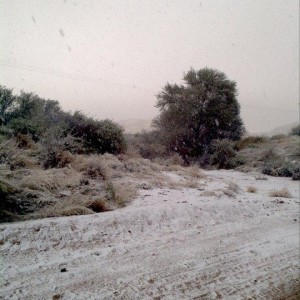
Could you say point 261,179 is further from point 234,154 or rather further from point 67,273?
point 67,273

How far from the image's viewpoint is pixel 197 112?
23.0 metres

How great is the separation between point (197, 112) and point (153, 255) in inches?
769

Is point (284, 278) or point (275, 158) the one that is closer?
point (284, 278)

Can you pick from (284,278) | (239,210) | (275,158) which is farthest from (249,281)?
(275,158)

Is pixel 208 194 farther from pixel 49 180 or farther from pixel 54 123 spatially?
pixel 54 123

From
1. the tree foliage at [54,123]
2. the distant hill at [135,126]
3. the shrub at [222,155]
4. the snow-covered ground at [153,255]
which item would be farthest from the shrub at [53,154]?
the shrub at [222,155]

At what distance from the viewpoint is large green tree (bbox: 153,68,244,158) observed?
2253cm

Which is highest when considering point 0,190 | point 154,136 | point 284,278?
point 154,136

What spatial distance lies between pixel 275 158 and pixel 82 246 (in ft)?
51.2

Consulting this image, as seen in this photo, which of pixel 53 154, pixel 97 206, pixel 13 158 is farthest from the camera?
pixel 53 154

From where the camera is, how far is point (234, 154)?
63.1 ft

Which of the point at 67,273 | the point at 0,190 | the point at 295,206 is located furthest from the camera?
the point at 295,206

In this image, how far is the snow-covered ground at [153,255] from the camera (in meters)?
3.50

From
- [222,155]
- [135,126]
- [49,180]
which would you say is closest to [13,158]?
[49,180]
